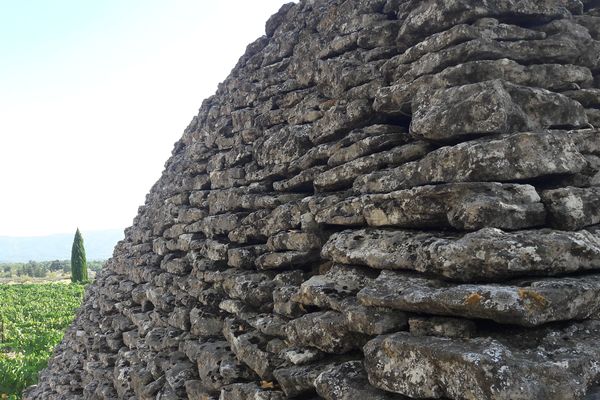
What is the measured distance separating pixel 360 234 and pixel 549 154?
2.01 metres

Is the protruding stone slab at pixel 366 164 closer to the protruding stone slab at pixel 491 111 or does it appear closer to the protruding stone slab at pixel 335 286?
the protruding stone slab at pixel 491 111

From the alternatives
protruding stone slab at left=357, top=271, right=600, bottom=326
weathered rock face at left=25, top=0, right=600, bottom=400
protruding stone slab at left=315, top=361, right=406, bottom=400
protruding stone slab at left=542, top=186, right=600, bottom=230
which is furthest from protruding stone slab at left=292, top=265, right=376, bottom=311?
protruding stone slab at left=542, top=186, right=600, bottom=230

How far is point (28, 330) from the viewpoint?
29219 mm

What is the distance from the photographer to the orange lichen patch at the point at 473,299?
11.2ft

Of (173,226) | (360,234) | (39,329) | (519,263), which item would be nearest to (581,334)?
(519,263)

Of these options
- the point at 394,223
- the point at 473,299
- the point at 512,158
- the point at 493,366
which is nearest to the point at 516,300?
the point at 473,299

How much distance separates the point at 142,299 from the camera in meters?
9.63

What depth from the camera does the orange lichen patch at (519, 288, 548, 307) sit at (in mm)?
3326

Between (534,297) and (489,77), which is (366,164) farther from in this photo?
(534,297)

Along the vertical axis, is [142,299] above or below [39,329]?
above

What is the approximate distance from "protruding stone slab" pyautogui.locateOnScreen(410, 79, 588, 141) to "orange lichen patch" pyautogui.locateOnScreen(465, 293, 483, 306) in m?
1.76

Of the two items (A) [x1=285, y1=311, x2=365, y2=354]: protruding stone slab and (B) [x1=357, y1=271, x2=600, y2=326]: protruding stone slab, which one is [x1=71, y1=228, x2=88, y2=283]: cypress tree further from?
(B) [x1=357, y1=271, x2=600, y2=326]: protruding stone slab

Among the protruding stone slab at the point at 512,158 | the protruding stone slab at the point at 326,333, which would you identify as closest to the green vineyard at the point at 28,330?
the protruding stone slab at the point at 326,333

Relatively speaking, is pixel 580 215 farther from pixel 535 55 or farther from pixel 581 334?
pixel 535 55
